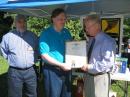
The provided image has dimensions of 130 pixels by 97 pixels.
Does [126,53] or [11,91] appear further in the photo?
[126,53]

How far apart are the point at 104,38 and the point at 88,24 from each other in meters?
0.29

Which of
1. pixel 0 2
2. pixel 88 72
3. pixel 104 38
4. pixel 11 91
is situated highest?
pixel 0 2

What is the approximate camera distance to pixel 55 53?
16.5ft

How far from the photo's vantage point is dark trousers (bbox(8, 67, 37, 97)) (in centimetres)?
567

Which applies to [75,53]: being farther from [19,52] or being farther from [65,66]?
[19,52]

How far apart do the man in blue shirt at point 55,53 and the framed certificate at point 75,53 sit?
2.9 inches

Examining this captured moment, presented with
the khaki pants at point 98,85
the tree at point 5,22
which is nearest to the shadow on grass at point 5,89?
the khaki pants at point 98,85

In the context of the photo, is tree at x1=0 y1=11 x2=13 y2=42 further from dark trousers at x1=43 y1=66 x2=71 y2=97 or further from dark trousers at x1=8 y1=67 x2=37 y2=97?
dark trousers at x1=43 y1=66 x2=71 y2=97

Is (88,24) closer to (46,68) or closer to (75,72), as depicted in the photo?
(46,68)

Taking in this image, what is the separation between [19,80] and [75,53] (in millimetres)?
1183

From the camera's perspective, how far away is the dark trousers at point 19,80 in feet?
18.6

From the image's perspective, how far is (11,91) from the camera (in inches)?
229

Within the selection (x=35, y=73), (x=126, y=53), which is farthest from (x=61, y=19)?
(x=126, y=53)

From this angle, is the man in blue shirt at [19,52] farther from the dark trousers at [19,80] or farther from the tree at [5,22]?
the tree at [5,22]
